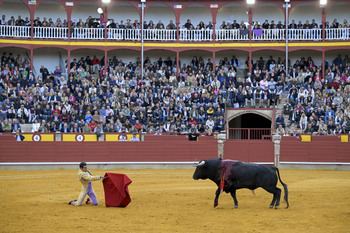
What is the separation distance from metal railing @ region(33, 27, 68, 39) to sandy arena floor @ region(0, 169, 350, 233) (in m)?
14.4

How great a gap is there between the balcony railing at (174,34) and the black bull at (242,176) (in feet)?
65.6

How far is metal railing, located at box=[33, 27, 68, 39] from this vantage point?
101ft

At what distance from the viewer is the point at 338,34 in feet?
102

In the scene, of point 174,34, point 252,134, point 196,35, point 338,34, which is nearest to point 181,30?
point 174,34

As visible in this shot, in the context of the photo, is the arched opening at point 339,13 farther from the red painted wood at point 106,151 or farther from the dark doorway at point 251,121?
the red painted wood at point 106,151

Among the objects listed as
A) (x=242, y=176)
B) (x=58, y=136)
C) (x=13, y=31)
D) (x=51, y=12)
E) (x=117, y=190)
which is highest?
(x=51, y=12)

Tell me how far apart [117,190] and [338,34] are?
22.1 meters

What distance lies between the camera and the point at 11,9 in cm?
3231

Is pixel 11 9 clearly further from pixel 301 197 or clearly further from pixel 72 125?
pixel 301 197

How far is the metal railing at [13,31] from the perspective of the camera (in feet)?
99.7

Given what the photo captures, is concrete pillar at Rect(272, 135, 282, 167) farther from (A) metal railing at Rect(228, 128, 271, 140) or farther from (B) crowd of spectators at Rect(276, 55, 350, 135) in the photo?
(B) crowd of spectators at Rect(276, 55, 350, 135)

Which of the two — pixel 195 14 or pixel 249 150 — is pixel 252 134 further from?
pixel 195 14

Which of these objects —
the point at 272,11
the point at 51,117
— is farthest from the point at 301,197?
the point at 272,11

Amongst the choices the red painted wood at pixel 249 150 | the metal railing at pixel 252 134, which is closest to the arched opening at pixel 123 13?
the metal railing at pixel 252 134
